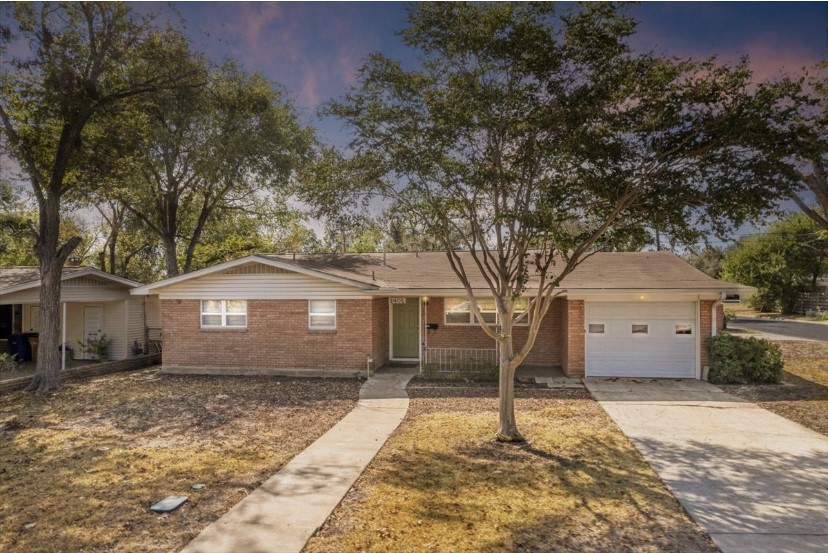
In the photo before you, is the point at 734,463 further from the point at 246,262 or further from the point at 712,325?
the point at 246,262

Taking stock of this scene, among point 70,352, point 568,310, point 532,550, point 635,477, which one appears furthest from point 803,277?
point 70,352

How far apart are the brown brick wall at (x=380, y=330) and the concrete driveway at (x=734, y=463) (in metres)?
6.50

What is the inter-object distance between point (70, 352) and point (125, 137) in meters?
9.11

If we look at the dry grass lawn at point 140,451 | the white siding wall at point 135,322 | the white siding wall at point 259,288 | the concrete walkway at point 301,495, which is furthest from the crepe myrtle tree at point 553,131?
the white siding wall at point 135,322

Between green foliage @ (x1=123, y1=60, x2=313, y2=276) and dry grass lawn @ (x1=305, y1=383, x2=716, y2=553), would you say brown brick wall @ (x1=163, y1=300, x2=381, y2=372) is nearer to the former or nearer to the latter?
dry grass lawn @ (x1=305, y1=383, x2=716, y2=553)

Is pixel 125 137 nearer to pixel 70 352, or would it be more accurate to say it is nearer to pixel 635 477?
pixel 70 352

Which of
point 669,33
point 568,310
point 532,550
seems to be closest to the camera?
point 532,550

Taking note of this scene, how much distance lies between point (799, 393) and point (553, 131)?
9.50 m

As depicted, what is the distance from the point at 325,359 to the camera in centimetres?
1479

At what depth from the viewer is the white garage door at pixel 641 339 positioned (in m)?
13.9

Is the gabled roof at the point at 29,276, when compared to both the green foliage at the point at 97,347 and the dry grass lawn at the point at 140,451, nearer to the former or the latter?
the green foliage at the point at 97,347

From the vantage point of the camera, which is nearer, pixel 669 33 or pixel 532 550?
pixel 532 550

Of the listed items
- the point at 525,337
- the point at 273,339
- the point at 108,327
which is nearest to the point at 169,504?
the point at 273,339

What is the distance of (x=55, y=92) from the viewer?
41.5 ft
